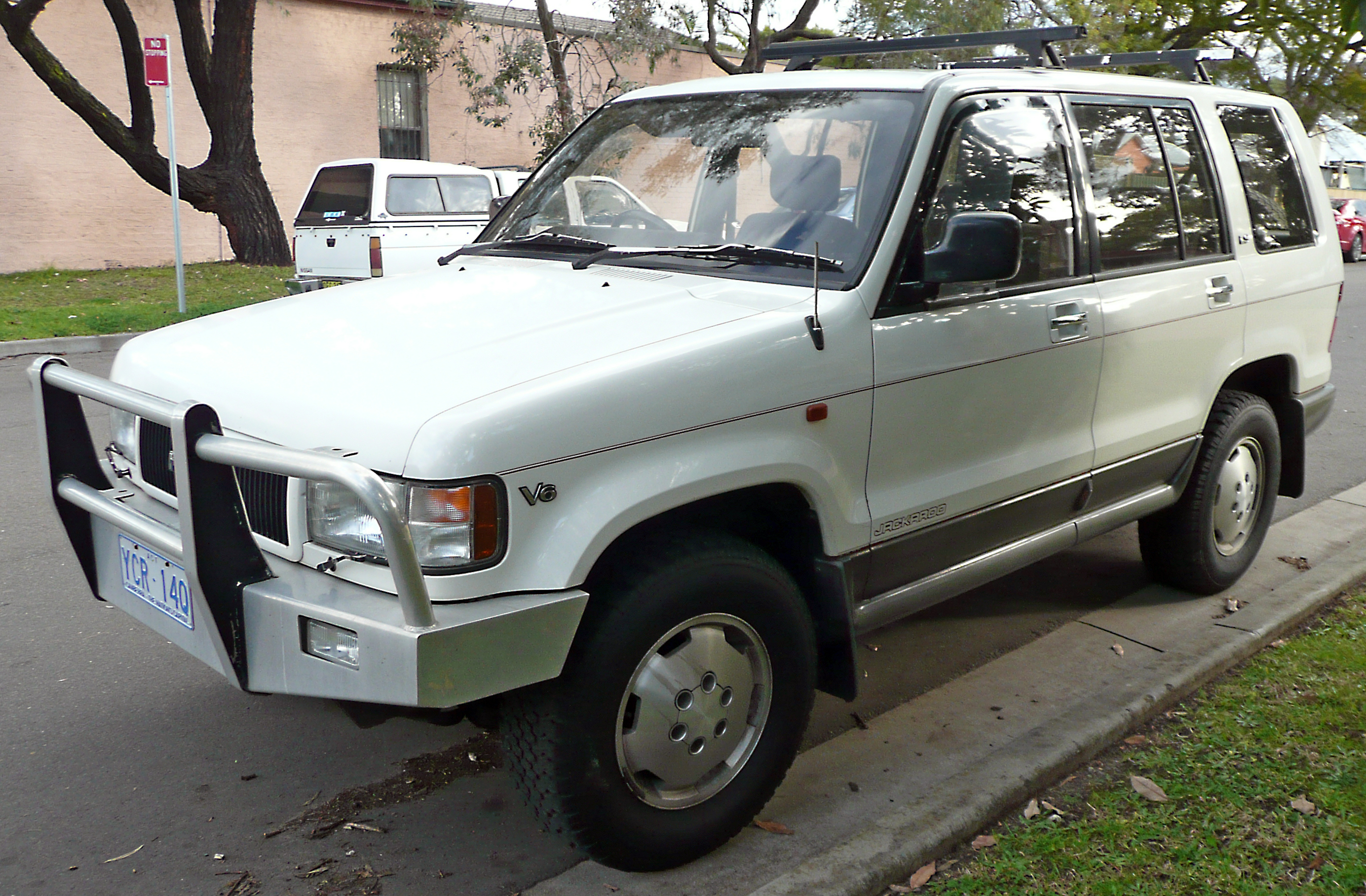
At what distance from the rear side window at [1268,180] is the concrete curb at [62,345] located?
10162 mm

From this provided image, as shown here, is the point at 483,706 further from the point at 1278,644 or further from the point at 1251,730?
the point at 1278,644

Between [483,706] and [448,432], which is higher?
[448,432]

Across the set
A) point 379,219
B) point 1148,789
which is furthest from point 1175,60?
point 379,219

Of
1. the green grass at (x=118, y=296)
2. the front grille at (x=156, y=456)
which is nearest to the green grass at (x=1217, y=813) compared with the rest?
the front grille at (x=156, y=456)

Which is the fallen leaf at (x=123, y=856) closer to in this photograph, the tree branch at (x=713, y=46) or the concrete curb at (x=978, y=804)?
the concrete curb at (x=978, y=804)

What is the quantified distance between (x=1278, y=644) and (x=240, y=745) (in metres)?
3.69

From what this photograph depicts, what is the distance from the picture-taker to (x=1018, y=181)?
3809 millimetres

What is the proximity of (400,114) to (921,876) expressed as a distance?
2406 centimetres

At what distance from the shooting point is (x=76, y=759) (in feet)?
12.0

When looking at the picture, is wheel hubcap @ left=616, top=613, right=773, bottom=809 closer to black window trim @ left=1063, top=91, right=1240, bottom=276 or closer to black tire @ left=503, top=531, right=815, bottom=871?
black tire @ left=503, top=531, right=815, bottom=871

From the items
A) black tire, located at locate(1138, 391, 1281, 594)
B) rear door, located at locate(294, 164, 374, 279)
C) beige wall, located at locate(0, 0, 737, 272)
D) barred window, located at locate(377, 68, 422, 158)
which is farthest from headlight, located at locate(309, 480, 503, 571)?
barred window, located at locate(377, 68, 422, 158)

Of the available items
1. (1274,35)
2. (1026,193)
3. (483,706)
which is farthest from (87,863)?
(1274,35)

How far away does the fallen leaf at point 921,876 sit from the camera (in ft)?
9.93

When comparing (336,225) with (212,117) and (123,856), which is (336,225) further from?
(123,856)
